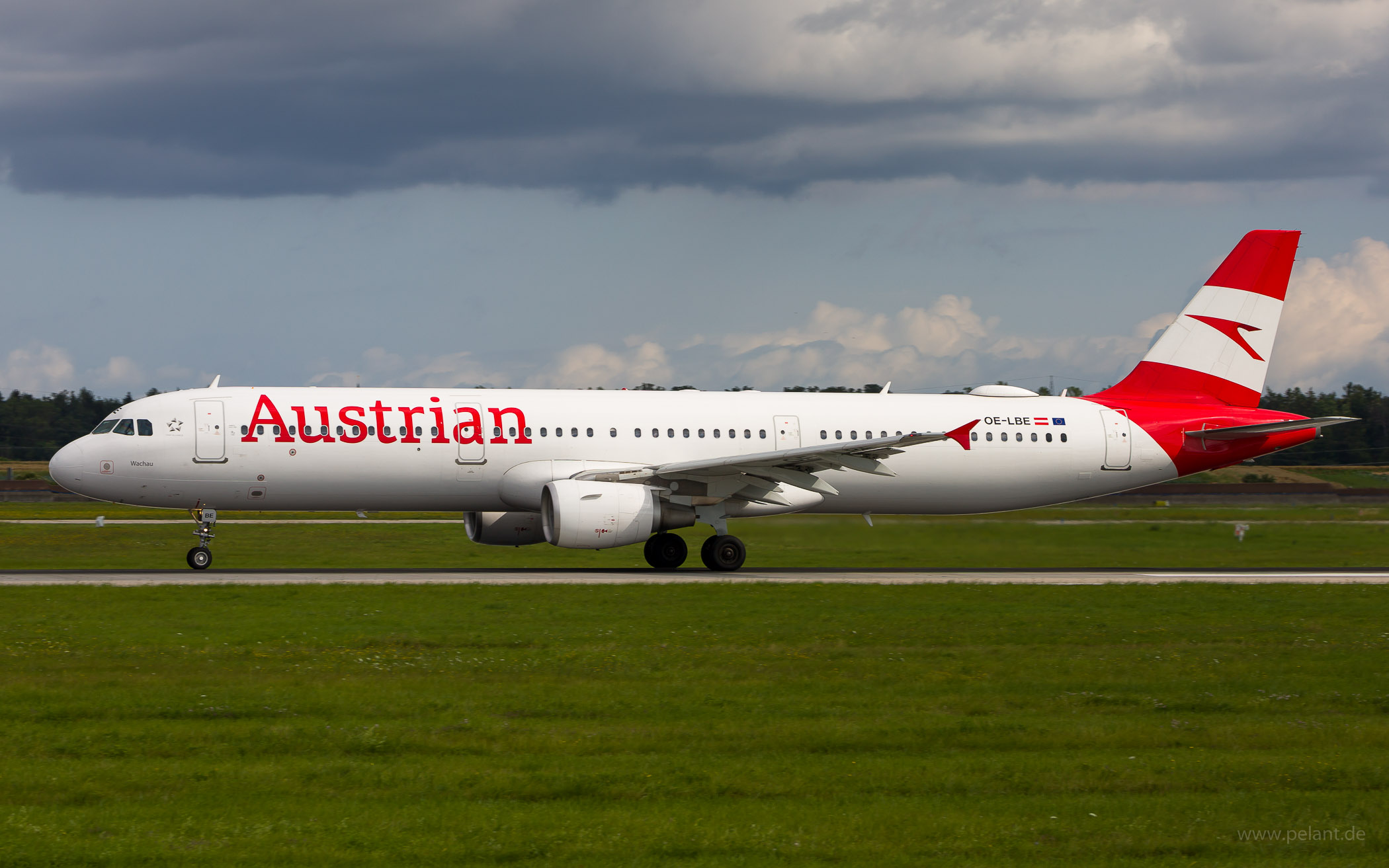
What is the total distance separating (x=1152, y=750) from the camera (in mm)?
10852

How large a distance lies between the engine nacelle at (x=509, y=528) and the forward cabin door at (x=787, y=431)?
5769mm

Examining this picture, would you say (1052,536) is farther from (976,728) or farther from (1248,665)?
(976,728)

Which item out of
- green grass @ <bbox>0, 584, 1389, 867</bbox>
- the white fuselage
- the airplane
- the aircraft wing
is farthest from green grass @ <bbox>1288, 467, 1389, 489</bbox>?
green grass @ <bbox>0, 584, 1389, 867</bbox>

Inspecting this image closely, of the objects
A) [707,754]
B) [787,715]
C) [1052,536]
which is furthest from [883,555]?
[707,754]

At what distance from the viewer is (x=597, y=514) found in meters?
25.8

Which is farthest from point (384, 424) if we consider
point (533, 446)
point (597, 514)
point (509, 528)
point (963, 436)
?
point (963, 436)

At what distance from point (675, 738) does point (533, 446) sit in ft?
56.2

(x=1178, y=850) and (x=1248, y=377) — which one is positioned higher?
(x=1248, y=377)

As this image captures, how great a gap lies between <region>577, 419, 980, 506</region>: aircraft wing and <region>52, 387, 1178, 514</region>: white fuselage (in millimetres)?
792

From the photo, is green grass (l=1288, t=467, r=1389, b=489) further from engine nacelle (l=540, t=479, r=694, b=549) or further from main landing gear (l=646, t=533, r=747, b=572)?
engine nacelle (l=540, t=479, r=694, b=549)

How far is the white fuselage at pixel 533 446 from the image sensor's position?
26422 millimetres

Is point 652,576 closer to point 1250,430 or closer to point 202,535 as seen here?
point 202,535

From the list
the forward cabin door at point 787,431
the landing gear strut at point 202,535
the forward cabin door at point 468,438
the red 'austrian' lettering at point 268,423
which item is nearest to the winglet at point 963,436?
the forward cabin door at point 787,431

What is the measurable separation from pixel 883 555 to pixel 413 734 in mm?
18580
